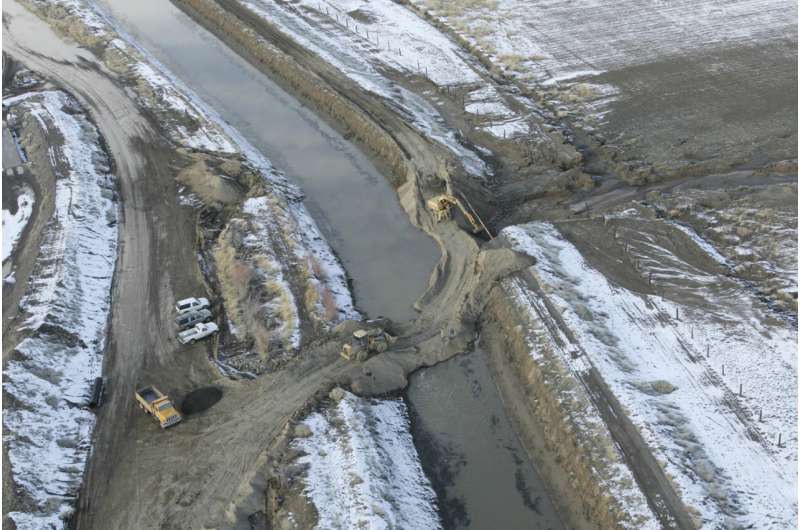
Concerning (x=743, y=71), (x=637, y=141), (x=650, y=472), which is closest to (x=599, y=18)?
(x=743, y=71)

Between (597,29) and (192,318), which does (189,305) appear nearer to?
(192,318)

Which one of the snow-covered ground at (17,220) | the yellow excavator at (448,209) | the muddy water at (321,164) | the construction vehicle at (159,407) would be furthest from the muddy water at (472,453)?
the snow-covered ground at (17,220)

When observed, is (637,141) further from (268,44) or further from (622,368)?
(268,44)

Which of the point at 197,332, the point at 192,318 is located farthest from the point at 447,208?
the point at 197,332

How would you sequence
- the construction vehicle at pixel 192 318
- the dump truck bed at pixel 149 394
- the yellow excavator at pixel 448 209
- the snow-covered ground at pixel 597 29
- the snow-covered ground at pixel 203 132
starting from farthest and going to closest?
the snow-covered ground at pixel 597 29 < the yellow excavator at pixel 448 209 < the snow-covered ground at pixel 203 132 < the construction vehicle at pixel 192 318 < the dump truck bed at pixel 149 394

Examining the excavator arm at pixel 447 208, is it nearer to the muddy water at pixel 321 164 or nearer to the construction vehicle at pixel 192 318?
the muddy water at pixel 321 164

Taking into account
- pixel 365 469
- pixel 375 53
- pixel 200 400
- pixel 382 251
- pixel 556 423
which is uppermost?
pixel 375 53

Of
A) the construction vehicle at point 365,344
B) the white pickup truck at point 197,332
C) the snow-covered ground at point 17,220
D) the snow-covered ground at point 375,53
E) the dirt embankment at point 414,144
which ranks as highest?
the snow-covered ground at point 375,53
